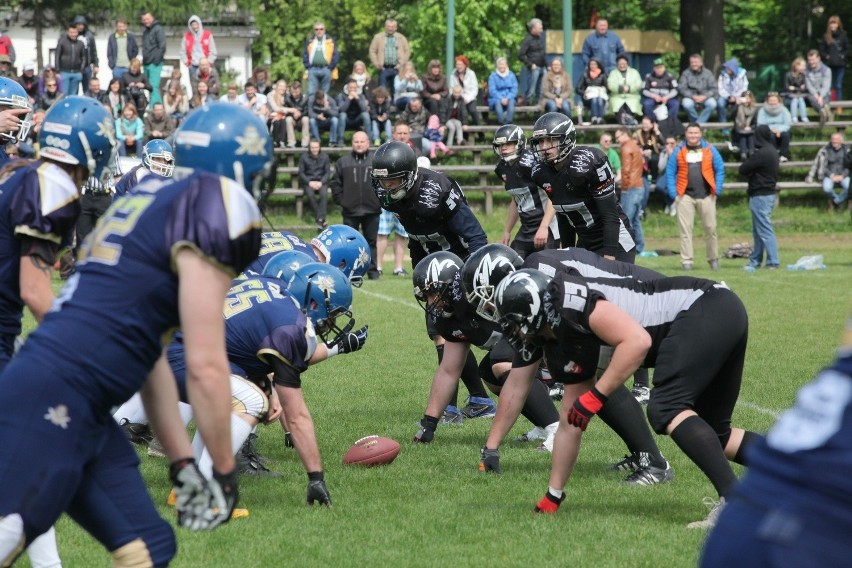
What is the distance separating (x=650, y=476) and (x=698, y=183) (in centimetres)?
1260

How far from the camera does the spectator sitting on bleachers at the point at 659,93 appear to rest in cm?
2402

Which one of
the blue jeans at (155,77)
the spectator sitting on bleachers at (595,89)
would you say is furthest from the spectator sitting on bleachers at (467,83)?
the blue jeans at (155,77)

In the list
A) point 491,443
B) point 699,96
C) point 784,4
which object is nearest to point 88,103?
point 491,443

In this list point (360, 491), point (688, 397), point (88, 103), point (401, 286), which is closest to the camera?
point (88, 103)

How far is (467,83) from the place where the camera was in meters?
24.8

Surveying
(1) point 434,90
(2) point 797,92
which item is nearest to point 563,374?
(1) point 434,90

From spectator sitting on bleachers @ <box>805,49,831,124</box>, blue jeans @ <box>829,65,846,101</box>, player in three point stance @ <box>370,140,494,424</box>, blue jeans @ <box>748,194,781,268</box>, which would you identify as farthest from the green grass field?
blue jeans @ <box>829,65,846,101</box>

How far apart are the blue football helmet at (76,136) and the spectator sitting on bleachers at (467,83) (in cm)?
2088

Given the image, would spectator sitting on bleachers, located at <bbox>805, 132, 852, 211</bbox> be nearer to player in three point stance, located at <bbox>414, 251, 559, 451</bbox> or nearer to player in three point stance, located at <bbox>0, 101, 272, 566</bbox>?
player in three point stance, located at <bbox>414, 251, 559, 451</bbox>

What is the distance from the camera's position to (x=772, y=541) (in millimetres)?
2303

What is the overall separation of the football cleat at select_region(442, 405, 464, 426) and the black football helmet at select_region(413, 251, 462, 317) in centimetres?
131

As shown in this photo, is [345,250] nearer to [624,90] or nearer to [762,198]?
[762,198]

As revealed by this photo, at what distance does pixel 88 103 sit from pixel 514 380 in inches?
126

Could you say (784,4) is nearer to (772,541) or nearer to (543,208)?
(543,208)
